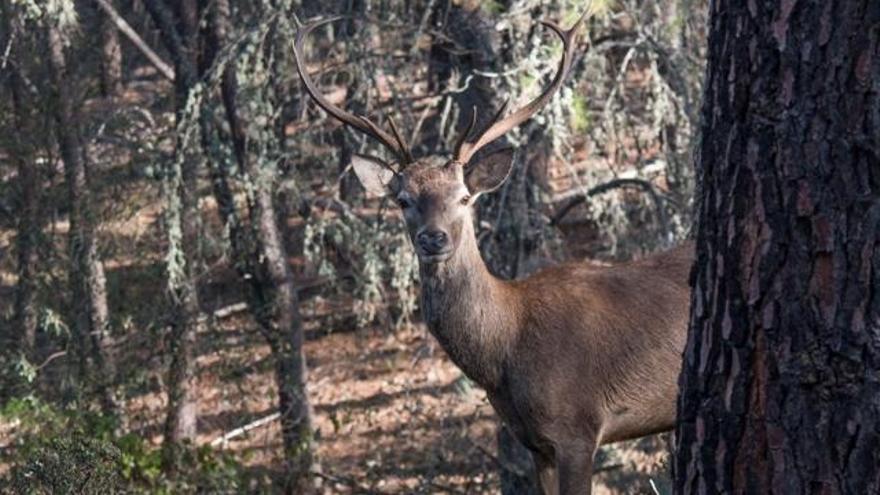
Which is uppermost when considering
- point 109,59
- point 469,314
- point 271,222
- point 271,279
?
point 109,59

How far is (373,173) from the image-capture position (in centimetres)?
801

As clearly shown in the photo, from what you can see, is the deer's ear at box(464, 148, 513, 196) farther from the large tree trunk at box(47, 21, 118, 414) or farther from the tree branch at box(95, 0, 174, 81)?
the large tree trunk at box(47, 21, 118, 414)

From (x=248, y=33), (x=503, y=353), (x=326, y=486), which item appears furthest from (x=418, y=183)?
(x=326, y=486)

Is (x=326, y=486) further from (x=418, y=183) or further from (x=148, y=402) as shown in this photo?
(x=418, y=183)

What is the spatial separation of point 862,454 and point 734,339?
0.39m

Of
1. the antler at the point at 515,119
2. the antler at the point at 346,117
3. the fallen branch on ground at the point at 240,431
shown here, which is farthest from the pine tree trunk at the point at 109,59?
the antler at the point at 515,119

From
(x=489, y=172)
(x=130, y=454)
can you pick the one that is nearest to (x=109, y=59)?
(x=130, y=454)

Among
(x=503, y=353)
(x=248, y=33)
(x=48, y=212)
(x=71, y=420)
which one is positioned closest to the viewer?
(x=503, y=353)

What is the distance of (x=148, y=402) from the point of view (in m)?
15.4

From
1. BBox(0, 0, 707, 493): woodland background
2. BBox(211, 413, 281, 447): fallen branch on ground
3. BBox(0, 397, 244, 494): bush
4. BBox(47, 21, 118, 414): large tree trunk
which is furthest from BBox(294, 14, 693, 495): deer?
BBox(47, 21, 118, 414): large tree trunk

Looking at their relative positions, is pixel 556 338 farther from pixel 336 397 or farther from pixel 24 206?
pixel 336 397

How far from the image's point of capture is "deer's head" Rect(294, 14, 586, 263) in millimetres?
7219

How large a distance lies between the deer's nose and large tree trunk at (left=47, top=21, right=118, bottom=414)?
716cm

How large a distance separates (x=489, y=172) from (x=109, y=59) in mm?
8581
